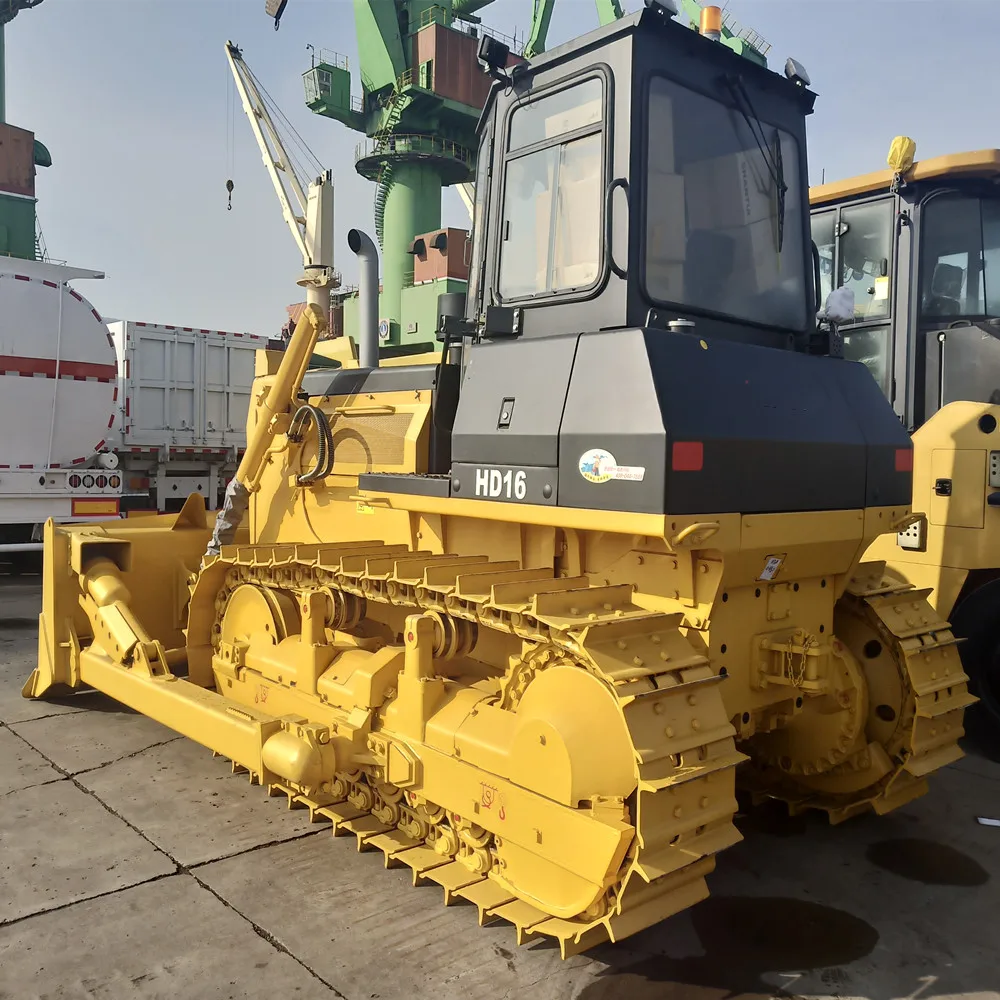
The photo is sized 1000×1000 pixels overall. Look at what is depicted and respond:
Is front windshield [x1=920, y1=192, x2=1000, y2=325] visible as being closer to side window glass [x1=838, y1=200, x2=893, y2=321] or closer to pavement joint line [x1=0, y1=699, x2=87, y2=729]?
side window glass [x1=838, y1=200, x2=893, y2=321]

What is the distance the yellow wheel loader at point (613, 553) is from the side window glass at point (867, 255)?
2.34m

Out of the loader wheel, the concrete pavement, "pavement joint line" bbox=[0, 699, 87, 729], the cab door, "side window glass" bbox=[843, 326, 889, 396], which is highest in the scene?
the cab door

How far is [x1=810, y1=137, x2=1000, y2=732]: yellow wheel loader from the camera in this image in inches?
208

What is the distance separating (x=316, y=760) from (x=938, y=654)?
107 inches

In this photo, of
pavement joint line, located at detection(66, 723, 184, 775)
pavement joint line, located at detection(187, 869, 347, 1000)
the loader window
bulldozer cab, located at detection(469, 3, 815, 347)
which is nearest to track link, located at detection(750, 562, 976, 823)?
bulldozer cab, located at detection(469, 3, 815, 347)

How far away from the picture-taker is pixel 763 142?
12.5 ft

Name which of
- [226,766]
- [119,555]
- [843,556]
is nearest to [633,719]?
[843,556]

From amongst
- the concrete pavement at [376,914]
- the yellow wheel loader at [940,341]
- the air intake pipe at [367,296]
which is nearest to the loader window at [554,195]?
the air intake pipe at [367,296]

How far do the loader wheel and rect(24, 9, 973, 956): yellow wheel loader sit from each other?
4.01ft

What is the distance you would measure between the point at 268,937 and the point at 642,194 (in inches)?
116

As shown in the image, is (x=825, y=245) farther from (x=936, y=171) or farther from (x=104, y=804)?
(x=104, y=804)

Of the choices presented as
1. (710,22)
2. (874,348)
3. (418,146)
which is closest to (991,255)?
(874,348)

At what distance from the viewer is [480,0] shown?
1003 inches

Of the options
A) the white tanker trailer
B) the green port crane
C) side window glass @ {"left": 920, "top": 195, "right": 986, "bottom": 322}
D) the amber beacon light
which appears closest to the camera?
the amber beacon light
